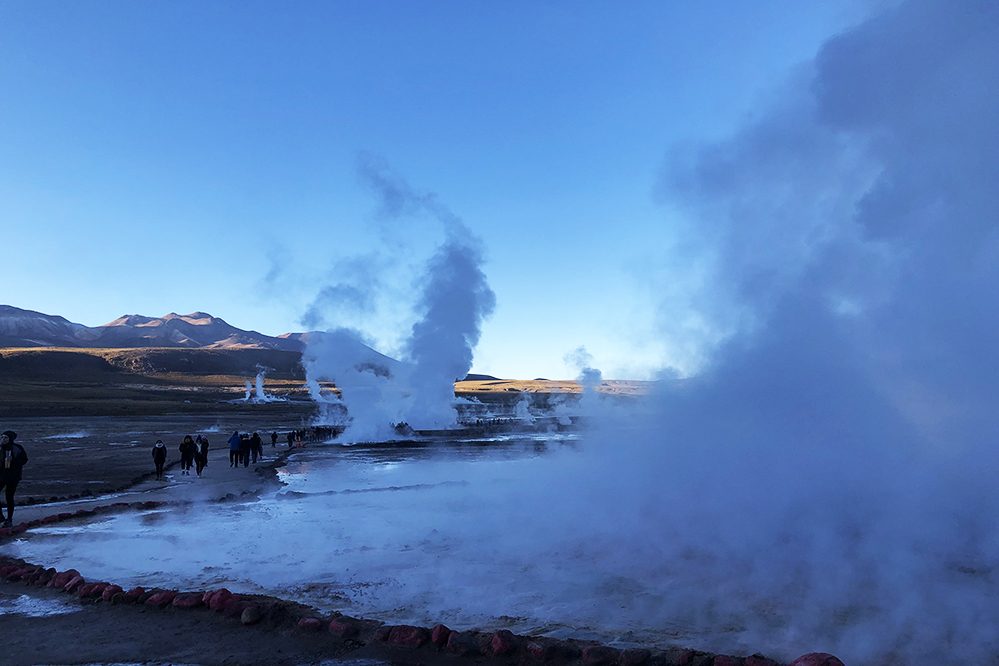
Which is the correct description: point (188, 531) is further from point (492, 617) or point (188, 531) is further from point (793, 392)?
point (793, 392)

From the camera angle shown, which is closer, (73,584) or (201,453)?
(73,584)

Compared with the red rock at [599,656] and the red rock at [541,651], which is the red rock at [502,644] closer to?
the red rock at [541,651]

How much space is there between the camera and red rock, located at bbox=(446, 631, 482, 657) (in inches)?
203

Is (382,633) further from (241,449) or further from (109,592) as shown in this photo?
(241,449)

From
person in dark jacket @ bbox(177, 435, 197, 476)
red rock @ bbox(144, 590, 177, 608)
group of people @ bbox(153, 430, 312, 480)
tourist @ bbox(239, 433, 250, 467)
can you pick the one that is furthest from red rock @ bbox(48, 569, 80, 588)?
tourist @ bbox(239, 433, 250, 467)

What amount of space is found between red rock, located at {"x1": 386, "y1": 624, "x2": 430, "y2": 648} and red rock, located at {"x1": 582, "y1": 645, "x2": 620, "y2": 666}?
117cm

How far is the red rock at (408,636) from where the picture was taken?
17.4 feet

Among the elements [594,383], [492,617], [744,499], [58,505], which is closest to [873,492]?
[744,499]

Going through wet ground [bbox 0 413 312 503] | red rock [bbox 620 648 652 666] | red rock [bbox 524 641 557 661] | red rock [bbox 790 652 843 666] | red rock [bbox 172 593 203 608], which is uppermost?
red rock [bbox 790 652 843 666]

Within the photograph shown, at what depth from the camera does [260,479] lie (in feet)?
59.4

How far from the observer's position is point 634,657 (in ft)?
15.9

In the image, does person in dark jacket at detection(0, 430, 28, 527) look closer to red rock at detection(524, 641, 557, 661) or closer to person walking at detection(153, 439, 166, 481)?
person walking at detection(153, 439, 166, 481)

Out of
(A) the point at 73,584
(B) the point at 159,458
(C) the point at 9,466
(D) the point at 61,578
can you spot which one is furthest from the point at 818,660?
(B) the point at 159,458

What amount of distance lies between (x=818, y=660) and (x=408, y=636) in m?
2.75
